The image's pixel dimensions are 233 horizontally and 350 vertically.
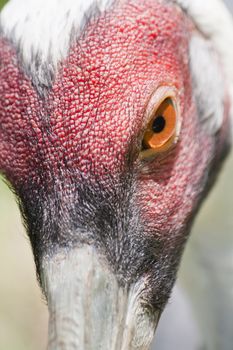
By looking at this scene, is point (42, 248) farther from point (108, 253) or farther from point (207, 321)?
point (207, 321)

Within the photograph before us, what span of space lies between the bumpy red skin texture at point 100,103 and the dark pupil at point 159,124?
0.17 ft

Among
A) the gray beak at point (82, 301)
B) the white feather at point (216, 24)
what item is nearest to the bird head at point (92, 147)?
the gray beak at point (82, 301)

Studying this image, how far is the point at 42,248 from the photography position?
238cm

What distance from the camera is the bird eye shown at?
2352 millimetres

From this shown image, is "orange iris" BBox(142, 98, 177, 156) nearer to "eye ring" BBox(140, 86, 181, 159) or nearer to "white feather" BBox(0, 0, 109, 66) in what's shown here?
"eye ring" BBox(140, 86, 181, 159)

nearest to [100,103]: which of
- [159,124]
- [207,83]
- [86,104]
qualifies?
[86,104]

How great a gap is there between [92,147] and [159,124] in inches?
7.0

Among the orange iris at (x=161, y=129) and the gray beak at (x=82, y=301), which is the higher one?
the orange iris at (x=161, y=129)

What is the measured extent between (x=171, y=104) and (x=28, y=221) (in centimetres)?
44

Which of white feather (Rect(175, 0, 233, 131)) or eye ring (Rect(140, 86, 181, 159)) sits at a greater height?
white feather (Rect(175, 0, 233, 131))

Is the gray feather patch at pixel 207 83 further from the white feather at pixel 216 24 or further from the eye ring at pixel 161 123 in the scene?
the eye ring at pixel 161 123

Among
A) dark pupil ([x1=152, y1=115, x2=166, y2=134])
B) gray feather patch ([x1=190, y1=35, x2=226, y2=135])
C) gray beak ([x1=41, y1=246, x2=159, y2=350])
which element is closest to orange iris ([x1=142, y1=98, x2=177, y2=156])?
dark pupil ([x1=152, y1=115, x2=166, y2=134])

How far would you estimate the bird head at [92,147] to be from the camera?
2314 millimetres

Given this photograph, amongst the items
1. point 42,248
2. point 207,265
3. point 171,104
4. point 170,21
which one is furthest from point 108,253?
point 207,265
